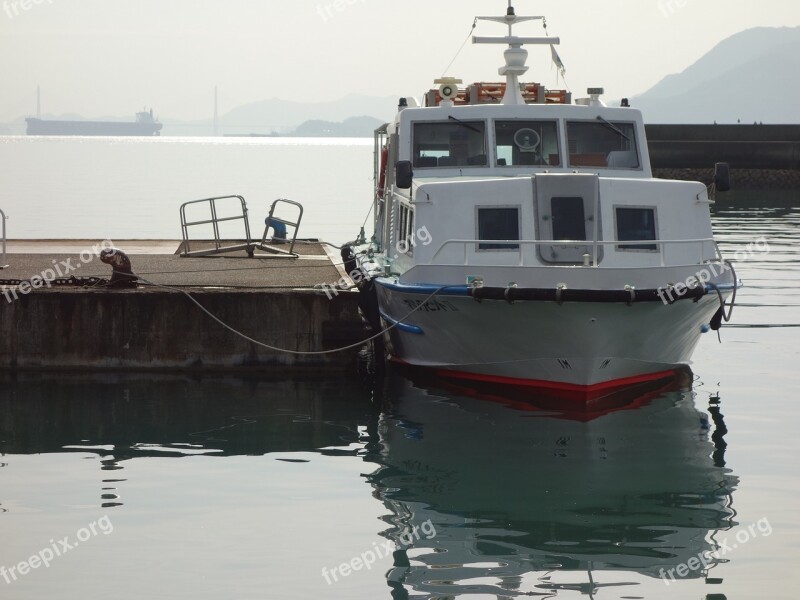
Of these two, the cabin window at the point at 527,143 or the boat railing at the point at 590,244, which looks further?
the cabin window at the point at 527,143

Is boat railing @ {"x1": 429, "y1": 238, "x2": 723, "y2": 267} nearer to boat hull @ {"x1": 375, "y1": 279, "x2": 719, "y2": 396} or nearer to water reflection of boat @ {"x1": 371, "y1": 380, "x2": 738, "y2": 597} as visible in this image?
boat hull @ {"x1": 375, "y1": 279, "x2": 719, "y2": 396}

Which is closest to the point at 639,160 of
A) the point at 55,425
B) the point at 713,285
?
the point at 713,285

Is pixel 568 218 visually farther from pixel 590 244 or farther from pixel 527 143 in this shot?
pixel 527 143

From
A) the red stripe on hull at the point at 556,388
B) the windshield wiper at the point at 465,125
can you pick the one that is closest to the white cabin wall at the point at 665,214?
the red stripe on hull at the point at 556,388

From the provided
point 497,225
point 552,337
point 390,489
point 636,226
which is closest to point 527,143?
point 497,225

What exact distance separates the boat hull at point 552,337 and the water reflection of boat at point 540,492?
1.46ft

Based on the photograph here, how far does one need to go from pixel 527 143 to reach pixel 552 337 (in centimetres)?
369

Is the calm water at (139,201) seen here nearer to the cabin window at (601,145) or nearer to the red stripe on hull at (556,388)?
the cabin window at (601,145)

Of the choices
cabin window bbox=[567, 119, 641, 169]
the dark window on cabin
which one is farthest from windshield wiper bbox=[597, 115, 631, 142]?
the dark window on cabin

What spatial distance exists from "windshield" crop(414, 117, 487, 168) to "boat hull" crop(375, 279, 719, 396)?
7.28ft

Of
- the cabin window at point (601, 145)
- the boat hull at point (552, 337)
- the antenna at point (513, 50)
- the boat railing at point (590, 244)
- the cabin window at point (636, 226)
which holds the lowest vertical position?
the boat hull at point (552, 337)

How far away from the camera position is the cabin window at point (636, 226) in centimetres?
1418

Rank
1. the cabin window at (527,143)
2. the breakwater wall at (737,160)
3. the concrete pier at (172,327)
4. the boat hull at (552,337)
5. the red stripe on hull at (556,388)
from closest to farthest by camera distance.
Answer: the boat hull at (552,337) → the red stripe on hull at (556,388) → the concrete pier at (172,327) → the cabin window at (527,143) → the breakwater wall at (737,160)

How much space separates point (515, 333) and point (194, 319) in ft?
14.1
